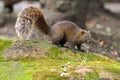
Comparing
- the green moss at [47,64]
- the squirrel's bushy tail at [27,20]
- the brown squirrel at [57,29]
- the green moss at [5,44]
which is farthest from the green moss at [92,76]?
the squirrel's bushy tail at [27,20]

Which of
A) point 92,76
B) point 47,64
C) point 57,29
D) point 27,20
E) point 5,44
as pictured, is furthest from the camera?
point 57,29

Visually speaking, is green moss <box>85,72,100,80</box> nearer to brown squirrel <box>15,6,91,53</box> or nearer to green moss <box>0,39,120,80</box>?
green moss <box>0,39,120,80</box>

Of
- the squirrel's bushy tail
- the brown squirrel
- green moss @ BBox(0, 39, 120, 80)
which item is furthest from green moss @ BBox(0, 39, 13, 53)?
the brown squirrel

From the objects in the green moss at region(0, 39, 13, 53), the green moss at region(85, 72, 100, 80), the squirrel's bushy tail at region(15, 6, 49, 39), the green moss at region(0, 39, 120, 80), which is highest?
the squirrel's bushy tail at region(15, 6, 49, 39)

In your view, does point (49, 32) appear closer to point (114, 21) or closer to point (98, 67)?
point (98, 67)

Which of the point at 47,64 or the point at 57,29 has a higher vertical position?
the point at 57,29

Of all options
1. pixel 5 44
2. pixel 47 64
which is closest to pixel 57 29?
pixel 5 44

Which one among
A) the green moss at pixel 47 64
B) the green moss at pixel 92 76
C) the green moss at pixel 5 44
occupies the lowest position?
the green moss at pixel 92 76

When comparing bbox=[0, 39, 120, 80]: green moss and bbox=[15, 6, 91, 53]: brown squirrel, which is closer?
bbox=[0, 39, 120, 80]: green moss

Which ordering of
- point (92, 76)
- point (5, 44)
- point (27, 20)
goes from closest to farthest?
1. point (92, 76)
2. point (5, 44)
3. point (27, 20)

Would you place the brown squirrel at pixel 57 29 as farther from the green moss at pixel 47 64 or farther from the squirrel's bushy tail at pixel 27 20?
the green moss at pixel 47 64

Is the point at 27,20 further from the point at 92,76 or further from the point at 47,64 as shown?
the point at 92,76

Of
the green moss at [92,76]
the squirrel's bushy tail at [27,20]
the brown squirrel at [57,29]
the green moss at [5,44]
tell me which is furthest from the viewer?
the brown squirrel at [57,29]

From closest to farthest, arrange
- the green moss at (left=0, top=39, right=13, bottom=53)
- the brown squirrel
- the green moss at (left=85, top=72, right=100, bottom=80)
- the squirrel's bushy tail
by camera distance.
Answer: the green moss at (left=85, top=72, right=100, bottom=80), the green moss at (left=0, top=39, right=13, bottom=53), the squirrel's bushy tail, the brown squirrel
